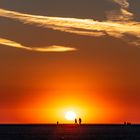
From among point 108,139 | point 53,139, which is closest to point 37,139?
point 53,139

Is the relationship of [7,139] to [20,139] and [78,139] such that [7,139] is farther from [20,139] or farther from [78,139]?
[78,139]

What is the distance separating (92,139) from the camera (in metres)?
168

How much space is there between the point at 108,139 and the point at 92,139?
4002 millimetres

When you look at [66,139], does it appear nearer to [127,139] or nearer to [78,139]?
[78,139]

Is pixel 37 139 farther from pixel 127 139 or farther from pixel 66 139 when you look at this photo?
pixel 127 139

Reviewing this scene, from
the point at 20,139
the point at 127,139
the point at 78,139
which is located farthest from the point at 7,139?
the point at 127,139

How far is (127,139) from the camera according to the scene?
168125 millimetres

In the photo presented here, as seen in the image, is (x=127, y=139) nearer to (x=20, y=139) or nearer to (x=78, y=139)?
(x=78, y=139)

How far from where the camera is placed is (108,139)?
165875mm

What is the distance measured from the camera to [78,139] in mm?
167500

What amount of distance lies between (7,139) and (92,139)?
19.0 meters

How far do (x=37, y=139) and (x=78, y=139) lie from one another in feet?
30.4

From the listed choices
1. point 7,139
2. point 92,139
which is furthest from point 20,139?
point 92,139

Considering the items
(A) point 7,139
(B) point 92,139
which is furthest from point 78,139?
(A) point 7,139
